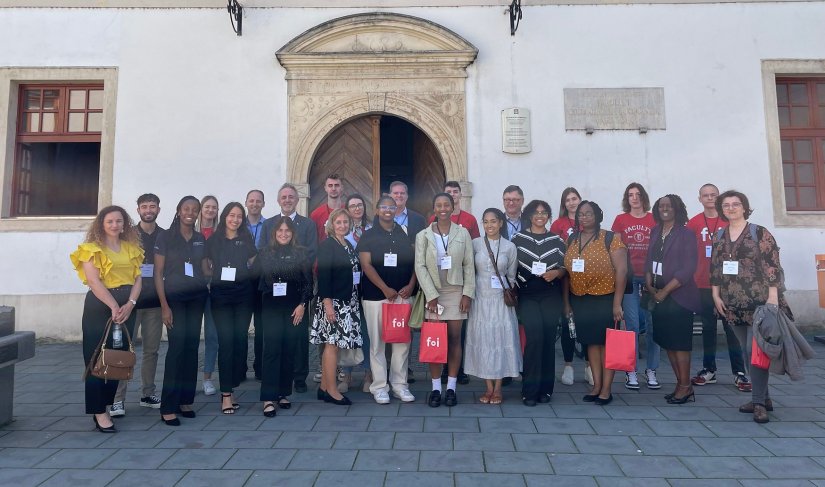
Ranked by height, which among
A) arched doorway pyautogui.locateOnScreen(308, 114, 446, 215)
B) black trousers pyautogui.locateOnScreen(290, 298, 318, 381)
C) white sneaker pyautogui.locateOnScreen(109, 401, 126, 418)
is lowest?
white sneaker pyautogui.locateOnScreen(109, 401, 126, 418)

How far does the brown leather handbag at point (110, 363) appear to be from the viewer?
135 inches

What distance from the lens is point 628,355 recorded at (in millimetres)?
3889

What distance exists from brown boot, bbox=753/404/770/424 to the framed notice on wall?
168 inches

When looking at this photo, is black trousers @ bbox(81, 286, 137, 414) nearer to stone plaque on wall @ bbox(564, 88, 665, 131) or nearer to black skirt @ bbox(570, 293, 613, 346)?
black skirt @ bbox(570, 293, 613, 346)

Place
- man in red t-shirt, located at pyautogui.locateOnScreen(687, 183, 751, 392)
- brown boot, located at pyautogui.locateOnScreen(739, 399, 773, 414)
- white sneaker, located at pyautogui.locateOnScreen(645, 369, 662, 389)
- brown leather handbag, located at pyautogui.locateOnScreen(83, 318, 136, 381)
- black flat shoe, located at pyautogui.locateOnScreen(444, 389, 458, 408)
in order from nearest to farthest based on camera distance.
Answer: brown leather handbag, located at pyautogui.locateOnScreen(83, 318, 136, 381)
brown boot, located at pyautogui.locateOnScreen(739, 399, 773, 414)
black flat shoe, located at pyautogui.locateOnScreen(444, 389, 458, 408)
white sneaker, located at pyautogui.locateOnScreen(645, 369, 662, 389)
man in red t-shirt, located at pyautogui.locateOnScreen(687, 183, 751, 392)

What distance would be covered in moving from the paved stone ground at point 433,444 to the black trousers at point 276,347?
21cm

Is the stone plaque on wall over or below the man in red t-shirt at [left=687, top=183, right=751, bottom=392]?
over

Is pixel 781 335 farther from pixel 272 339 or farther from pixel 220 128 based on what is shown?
pixel 220 128

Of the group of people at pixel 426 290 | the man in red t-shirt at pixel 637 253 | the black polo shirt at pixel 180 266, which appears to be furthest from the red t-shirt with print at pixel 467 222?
the black polo shirt at pixel 180 266

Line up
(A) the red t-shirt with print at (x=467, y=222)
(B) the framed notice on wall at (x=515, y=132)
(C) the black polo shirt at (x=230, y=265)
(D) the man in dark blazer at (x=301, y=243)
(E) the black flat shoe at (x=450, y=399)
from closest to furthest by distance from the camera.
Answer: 1. (C) the black polo shirt at (x=230, y=265)
2. (E) the black flat shoe at (x=450, y=399)
3. (D) the man in dark blazer at (x=301, y=243)
4. (A) the red t-shirt with print at (x=467, y=222)
5. (B) the framed notice on wall at (x=515, y=132)

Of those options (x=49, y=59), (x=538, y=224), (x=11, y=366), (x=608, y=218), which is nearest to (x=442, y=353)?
(x=538, y=224)

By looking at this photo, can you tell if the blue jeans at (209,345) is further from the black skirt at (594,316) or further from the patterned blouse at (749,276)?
the patterned blouse at (749,276)

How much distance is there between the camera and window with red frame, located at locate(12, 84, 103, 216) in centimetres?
733

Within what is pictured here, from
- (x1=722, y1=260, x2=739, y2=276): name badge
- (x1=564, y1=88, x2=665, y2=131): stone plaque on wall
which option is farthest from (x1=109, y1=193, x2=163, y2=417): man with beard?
(x1=564, y1=88, x2=665, y2=131): stone plaque on wall
